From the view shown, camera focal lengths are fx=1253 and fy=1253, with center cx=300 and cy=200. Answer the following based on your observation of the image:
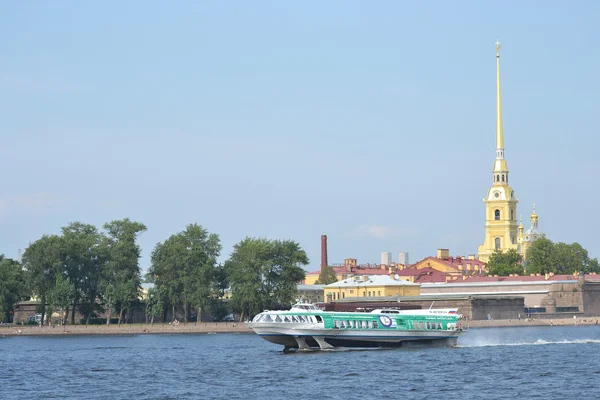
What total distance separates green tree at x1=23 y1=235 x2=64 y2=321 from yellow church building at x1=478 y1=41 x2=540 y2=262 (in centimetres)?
9361

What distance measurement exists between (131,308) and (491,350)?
5126 cm

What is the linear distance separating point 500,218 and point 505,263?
2428 centimetres

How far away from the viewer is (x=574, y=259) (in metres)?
169

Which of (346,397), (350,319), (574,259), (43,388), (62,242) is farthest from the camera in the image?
(574,259)

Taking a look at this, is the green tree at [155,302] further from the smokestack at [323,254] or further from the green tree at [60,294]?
the smokestack at [323,254]

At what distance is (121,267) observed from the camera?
116625 millimetres

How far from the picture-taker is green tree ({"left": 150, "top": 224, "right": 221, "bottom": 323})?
11781 cm

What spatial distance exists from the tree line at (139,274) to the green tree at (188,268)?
94 millimetres

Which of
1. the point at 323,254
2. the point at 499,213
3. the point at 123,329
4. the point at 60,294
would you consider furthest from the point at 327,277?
the point at 60,294

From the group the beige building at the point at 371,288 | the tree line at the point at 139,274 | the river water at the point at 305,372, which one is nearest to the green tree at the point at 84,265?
the tree line at the point at 139,274

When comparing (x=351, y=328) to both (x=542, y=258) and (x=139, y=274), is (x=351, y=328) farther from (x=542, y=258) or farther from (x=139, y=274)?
(x=542, y=258)

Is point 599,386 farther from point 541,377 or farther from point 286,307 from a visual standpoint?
point 286,307

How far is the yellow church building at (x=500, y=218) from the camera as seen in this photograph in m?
194

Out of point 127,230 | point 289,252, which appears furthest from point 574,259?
point 127,230
